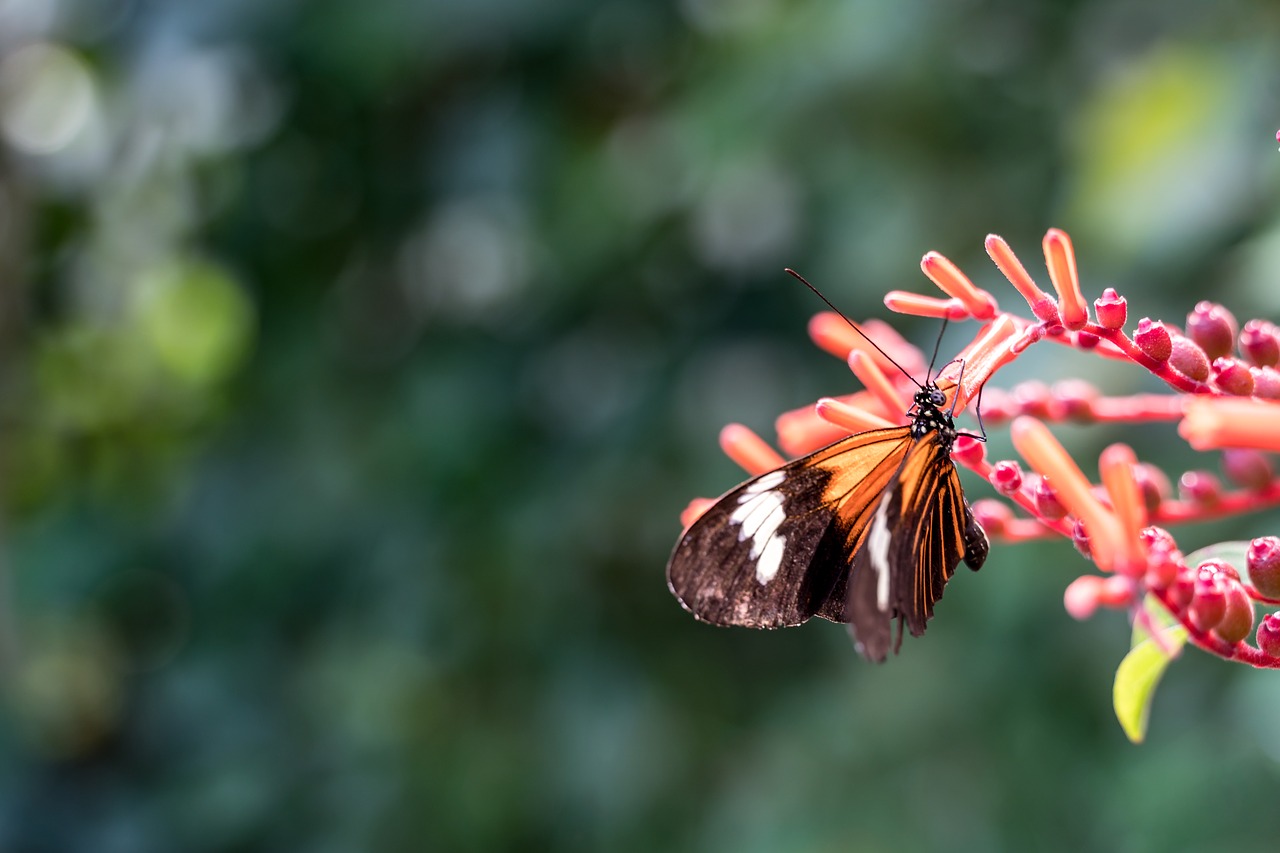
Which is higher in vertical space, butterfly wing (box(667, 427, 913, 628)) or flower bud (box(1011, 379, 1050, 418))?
butterfly wing (box(667, 427, 913, 628))

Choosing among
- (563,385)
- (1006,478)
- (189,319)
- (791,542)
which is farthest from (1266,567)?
(189,319)

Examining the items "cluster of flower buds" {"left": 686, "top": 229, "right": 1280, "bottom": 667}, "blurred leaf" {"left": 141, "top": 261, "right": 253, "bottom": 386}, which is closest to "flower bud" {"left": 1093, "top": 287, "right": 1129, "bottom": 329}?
"cluster of flower buds" {"left": 686, "top": 229, "right": 1280, "bottom": 667}

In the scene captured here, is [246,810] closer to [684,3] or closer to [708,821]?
[708,821]

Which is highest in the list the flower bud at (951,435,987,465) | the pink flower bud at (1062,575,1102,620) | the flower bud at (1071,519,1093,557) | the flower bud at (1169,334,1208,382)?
the flower bud at (951,435,987,465)

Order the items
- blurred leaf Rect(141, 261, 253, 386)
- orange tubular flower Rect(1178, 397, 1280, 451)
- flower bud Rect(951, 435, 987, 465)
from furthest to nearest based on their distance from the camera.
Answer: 1. blurred leaf Rect(141, 261, 253, 386)
2. flower bud Rect(951, 435, 987, 465)
3. orange tubular flower Rect(1178, 397, 1280, 451)

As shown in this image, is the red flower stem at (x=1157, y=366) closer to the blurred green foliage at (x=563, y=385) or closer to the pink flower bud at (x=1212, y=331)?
the pink flower bud at (x=1212, y=331)

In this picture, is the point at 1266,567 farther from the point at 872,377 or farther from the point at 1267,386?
the point at 872,377

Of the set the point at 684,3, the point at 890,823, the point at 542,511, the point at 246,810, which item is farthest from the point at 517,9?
the point at 246,810

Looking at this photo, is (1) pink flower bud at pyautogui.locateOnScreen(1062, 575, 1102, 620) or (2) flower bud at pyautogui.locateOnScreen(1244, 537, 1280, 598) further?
(2) flower bud at pyautogui.locateOnScreen(1244, 537, 1280, 598)

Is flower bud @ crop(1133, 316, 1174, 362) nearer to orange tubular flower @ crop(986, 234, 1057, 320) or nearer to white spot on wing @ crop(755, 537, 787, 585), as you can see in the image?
orange tubular flower @ crop(986, 234, 1057, 320)

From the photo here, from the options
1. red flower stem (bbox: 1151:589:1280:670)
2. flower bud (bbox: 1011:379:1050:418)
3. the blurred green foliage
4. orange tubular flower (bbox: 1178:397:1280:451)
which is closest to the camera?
orange tubular flower (bbox: 1178:397:1280:451)
